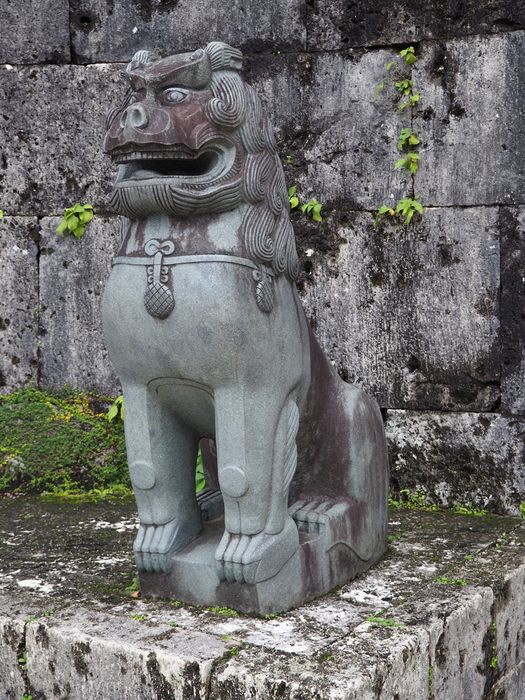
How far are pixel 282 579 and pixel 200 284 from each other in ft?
3.26

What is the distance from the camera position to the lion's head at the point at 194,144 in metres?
2.91

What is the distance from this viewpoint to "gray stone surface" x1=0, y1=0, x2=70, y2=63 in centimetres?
532

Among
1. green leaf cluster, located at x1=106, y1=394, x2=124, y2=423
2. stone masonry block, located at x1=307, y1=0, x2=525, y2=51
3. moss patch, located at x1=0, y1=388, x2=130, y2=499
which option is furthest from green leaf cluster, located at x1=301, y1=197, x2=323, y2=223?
moss patch, located at x1=0, y1=388, x2=130, y2=499

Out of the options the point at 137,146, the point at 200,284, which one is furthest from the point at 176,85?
the point at 200,284

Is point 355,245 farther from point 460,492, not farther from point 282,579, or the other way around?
point 282,579

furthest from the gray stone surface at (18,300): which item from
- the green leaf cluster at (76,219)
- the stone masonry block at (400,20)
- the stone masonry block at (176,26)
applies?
the stone masonry block at (400,20)

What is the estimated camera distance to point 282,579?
10.2 feet

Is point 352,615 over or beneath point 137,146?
beneath

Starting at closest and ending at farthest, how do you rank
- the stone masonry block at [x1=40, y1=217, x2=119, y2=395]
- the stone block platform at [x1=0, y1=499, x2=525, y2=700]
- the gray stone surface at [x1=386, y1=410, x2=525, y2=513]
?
the stone block platform at [x1=0, y1=499, x2=525, y2=700] < the gray stone surface at [x1=386, y1=410, x2=525, y2=513] < the stone masonry block at [x1=40, y1=217, x2=119, y2=395]

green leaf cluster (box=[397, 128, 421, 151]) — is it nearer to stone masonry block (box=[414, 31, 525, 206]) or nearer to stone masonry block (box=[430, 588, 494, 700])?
stone masonry block (box=[414, 31, 525, 206])

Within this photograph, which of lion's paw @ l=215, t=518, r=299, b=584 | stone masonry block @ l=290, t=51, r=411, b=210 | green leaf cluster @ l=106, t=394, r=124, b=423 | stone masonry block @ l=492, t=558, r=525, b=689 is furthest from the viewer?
green leaf cluster @ l=106, t=394, r=124, b=423

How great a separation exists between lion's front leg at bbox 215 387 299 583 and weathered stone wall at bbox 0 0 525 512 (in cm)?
183

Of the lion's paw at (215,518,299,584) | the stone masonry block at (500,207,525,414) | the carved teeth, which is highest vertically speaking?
the carved teeth

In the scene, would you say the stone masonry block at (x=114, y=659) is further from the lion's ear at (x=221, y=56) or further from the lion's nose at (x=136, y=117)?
the lion's ear at (x=221, y=56)
